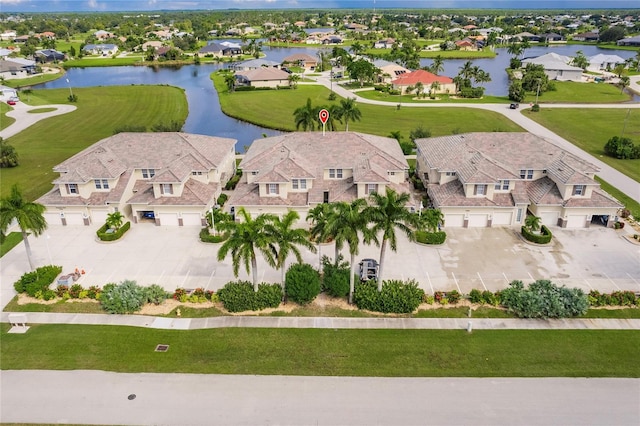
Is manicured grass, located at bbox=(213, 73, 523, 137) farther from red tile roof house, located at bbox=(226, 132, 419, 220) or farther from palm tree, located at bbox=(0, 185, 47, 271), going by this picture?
palm tree, located at bbox=(0, 185, 47, 271)

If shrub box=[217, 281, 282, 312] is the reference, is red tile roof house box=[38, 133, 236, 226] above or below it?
above

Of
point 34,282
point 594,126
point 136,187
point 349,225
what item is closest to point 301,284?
point 349,225

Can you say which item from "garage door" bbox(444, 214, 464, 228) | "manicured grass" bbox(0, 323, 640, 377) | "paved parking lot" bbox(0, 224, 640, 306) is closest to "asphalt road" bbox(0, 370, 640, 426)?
"manicured grass" bbox(0, 323, 640, 377)

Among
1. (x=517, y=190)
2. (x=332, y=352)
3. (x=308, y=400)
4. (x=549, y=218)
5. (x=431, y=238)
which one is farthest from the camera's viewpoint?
(x=517, y=190)

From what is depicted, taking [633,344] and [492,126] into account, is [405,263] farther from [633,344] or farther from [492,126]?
[492,126]

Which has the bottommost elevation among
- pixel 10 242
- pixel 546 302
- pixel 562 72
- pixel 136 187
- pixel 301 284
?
pixel 10 242

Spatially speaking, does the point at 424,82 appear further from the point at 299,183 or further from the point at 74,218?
the point at 74,218

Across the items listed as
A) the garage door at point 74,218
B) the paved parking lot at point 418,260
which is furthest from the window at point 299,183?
the garage door at point 74,218
